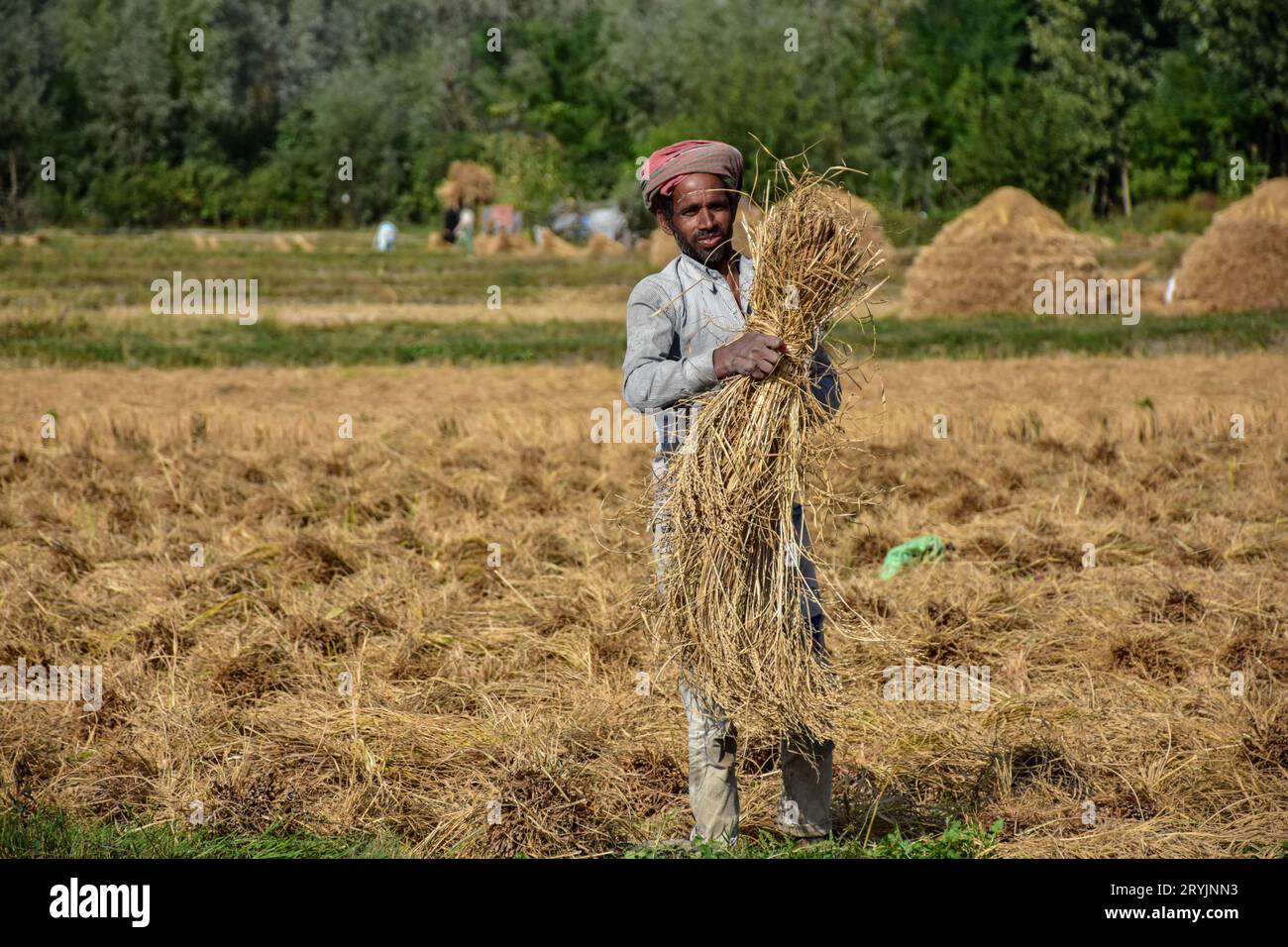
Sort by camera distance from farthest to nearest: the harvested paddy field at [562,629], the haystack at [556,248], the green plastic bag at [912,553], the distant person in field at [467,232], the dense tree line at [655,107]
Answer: the dense tree line at [655,107] < the haystack at [556,248] < the distant person in field at [467,232] < the green plastic bag at [912,553] < the harvested paddy field at [562,629]

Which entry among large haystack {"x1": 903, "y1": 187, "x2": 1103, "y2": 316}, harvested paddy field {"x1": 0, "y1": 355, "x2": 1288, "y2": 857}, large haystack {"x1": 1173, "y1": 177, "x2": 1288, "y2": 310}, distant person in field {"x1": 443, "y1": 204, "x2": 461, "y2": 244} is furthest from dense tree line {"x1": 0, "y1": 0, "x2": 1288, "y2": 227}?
harvested paddy field {"x1": 0, "y1": 355, "x2": 1288, "y2": 857}

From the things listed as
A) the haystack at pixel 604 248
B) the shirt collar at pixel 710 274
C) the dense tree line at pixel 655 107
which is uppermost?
the dense tree line at pixel 655 107

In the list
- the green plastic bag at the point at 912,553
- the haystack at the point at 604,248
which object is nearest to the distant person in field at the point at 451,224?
the haystack at the point at 604,248

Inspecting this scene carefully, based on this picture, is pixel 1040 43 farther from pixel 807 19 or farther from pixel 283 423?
pixel 283 423

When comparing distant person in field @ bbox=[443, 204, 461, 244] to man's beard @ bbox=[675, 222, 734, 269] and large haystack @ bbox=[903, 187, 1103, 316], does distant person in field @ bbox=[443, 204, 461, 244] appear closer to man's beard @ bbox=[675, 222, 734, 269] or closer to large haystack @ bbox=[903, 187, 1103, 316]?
large haystack @ bbox=[903, 187, 1103, 316]

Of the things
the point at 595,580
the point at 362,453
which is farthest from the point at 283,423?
the point at 595,580

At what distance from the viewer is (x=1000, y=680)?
5539mm

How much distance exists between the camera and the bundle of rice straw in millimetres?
3777

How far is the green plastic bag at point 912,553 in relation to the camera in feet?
23.2

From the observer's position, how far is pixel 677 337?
394 centimetres

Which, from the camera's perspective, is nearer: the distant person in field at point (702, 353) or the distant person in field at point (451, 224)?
the distant person in field at point (702, 353)

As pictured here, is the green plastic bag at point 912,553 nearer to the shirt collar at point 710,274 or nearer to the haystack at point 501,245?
the shirt collar at point 710,274

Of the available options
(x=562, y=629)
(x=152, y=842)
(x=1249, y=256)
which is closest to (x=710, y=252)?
(x=152, y=842)

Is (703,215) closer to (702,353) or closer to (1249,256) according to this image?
(702,353)
